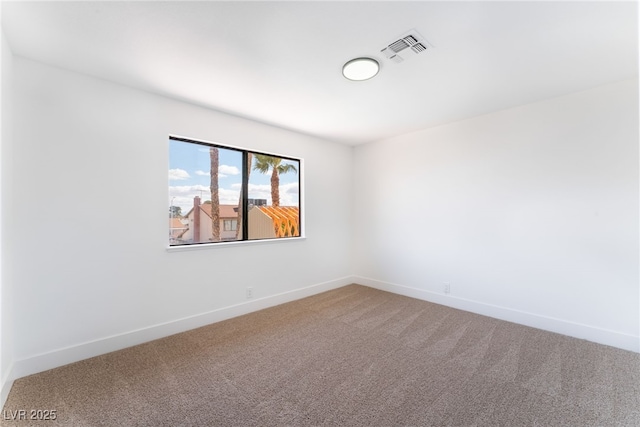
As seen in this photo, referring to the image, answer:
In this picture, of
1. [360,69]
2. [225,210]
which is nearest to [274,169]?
[225,210]

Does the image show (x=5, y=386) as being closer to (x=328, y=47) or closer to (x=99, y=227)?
(x=99, y=227)

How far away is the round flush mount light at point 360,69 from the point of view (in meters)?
2.16

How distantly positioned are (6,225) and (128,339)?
4.38 ft

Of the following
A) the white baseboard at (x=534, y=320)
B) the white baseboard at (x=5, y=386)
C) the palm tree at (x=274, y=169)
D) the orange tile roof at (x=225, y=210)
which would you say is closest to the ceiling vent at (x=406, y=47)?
the palm tree at (x=274, y=169)

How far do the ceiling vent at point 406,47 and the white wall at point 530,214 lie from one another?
6.14 feet

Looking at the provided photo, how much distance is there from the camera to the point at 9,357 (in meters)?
1.96

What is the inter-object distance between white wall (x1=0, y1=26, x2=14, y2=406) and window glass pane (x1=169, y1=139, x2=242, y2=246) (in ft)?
3.77

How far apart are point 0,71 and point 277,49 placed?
1.84 metres

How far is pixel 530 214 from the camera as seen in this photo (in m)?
3.01

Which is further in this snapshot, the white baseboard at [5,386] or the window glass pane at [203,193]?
the window glass pane at [203,193]

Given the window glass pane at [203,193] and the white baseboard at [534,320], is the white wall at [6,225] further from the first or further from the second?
the white baseboard at [534,320]

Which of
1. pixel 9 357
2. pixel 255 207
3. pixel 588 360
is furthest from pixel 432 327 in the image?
pixel 9 357

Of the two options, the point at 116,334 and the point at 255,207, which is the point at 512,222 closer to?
the point at 255,207

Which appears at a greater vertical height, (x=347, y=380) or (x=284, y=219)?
(x=284, y=219)
